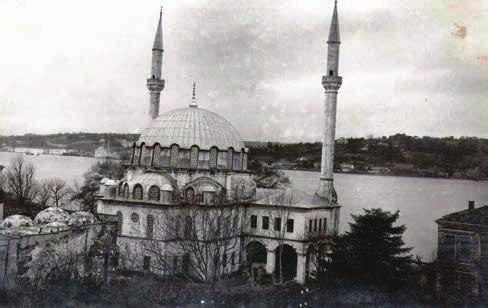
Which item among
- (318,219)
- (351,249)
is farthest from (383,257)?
(318,219)

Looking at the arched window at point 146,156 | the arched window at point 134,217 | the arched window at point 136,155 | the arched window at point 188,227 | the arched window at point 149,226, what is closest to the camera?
the arched window at point 188,227

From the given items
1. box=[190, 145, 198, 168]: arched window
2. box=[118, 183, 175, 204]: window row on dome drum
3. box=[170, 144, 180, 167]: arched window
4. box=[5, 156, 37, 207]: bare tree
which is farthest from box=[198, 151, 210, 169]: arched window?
box=[5, 156, 37, 207]: bare tree

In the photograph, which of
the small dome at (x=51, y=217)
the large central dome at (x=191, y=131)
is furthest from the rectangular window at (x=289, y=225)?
the small dome at (x=51, y=217)

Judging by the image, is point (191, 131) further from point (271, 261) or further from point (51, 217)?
point (51, 217)

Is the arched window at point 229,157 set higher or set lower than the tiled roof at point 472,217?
higher

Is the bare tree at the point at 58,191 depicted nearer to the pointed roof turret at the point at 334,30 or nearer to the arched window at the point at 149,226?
the arched window at the point at 149,226

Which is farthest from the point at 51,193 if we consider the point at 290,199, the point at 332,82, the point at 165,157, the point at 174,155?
the point at 332,82

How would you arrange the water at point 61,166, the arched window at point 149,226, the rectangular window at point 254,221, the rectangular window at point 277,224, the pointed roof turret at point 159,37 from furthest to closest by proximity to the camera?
the water at point 61,166 → the pointed roof turret at point 159,37 → the rectangular window at point 254,221 → the rectangular window at point 277,224 → the arched window at point 149,226
